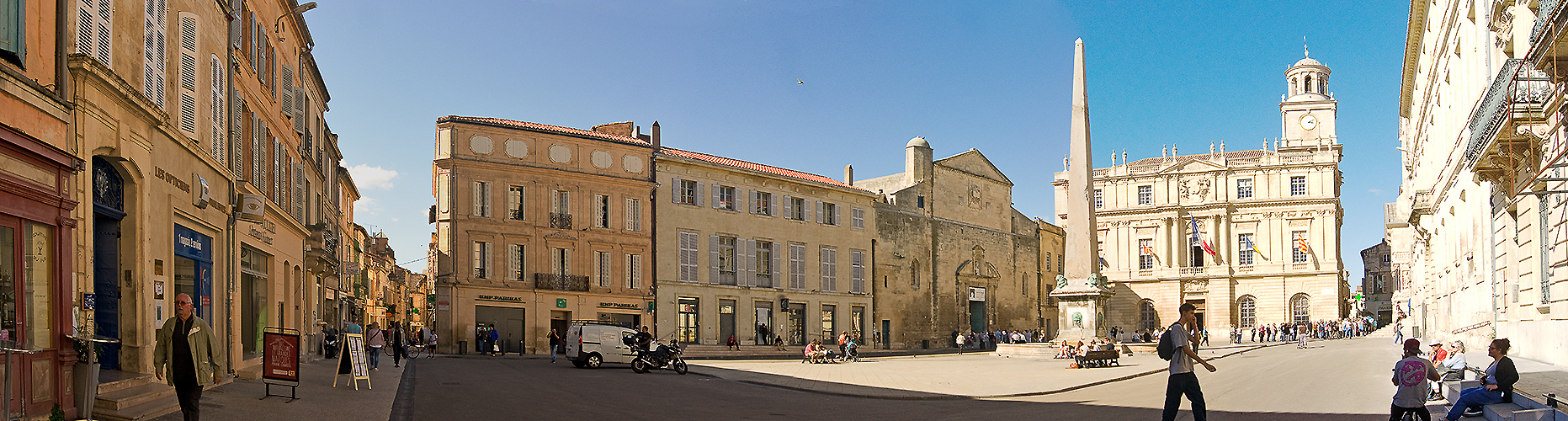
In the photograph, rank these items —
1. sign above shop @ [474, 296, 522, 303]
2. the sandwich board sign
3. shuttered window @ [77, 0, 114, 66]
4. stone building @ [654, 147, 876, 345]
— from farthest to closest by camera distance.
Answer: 1. stone building @ [654, 147, 876, 345]
2. sign above shop @ [474, 296, 522, 303]
3. the sandwich board sign
4. shuttered window @ [77, 0, 114, 66]

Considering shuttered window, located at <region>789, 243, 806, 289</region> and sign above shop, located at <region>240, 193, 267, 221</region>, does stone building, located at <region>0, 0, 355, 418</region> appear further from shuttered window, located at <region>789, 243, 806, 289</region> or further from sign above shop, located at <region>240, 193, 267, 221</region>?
shuttered window, located at <region>789, 243, 806, 289</region>

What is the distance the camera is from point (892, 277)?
47844mm

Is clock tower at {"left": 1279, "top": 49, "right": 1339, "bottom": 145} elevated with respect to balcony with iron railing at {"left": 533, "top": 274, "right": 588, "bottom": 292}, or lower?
elevated

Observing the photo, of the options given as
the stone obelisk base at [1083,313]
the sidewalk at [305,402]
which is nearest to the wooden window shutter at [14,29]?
the sidewalk at [305,402]

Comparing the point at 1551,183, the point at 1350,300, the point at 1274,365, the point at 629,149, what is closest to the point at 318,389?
the point at 1551,183

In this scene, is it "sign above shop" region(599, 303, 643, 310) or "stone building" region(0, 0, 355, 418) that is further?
A: "sign above shop" region(599, 303, 643, 310)

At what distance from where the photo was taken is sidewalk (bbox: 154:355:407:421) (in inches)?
450

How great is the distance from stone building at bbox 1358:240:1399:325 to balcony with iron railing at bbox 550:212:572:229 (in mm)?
76160

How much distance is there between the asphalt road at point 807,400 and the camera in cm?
1219

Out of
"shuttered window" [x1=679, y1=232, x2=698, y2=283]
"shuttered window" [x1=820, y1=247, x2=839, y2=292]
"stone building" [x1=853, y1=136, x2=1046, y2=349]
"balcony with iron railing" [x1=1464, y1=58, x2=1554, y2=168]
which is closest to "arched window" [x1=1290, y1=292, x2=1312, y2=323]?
"stone building" [x1=853, y1=136, x2=1046, y2=349]

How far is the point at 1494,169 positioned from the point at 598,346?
17476mm

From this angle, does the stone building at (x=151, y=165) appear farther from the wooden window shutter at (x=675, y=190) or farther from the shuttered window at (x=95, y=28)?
the wooden window shutter at (x=675, y=190)

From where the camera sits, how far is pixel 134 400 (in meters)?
10.1

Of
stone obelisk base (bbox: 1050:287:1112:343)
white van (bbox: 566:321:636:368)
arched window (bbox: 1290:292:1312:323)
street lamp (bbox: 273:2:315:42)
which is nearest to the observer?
street lamp (bbox: 273:2:315:42)
